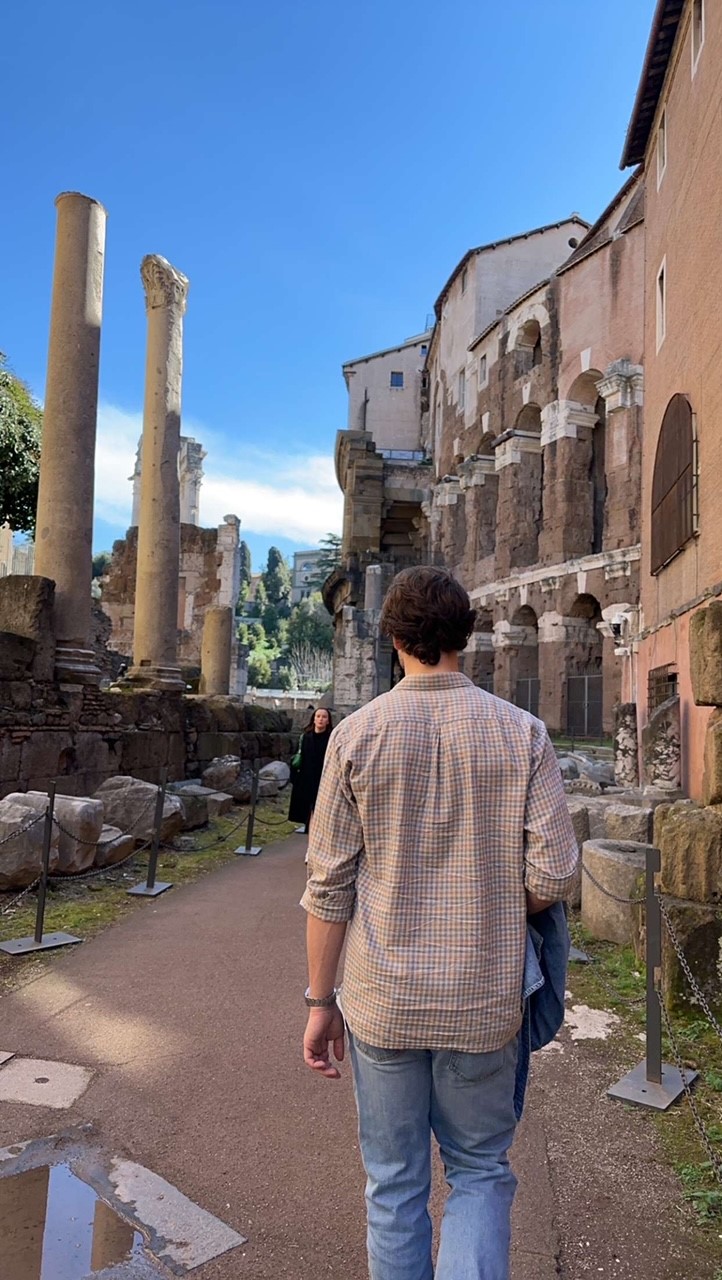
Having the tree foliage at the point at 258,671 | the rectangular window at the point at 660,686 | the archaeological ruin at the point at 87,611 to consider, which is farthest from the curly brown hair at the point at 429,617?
the tree foliage at the point at 258,671

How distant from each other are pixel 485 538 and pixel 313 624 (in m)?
45.7

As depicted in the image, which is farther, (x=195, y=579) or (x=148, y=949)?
(x=195, y=579)

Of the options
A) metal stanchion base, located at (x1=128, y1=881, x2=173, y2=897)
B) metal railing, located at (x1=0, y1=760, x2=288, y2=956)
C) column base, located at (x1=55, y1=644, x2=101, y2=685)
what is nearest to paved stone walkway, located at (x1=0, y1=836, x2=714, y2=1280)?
metal railing, located at (x1=0, y1=760, x2=288, y2=956)

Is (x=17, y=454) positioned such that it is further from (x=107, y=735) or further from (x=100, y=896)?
(x=100, y=896)

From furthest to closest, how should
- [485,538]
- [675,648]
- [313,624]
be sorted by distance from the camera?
[313,624]
[485,538]
[675,648]

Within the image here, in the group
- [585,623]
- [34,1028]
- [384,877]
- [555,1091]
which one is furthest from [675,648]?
[585,623]

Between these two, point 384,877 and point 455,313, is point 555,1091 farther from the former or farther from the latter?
point 455,313

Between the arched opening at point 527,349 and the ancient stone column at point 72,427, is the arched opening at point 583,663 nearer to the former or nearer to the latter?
the arched opening at point 527,349

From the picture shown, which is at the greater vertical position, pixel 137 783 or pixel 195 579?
pixel 195 579

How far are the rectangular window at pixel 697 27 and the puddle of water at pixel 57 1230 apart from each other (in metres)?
10.8

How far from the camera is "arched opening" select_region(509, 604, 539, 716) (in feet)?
88.7

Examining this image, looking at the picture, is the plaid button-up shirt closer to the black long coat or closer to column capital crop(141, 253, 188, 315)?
the black long coat

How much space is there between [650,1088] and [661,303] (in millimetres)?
9855

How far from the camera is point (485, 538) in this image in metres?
30.7
